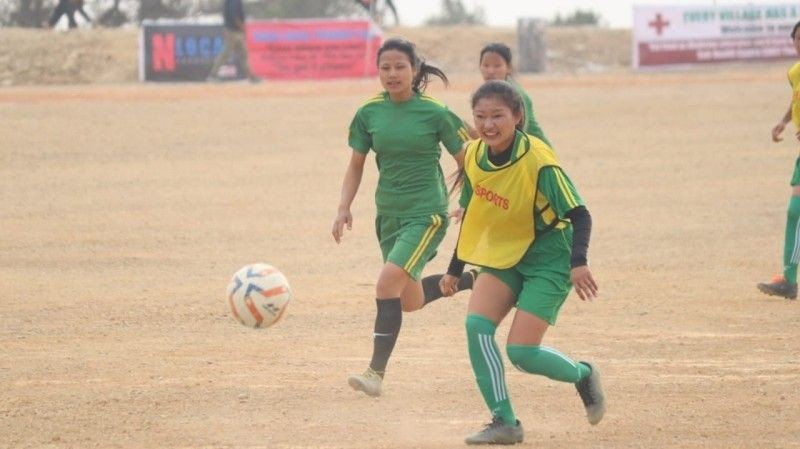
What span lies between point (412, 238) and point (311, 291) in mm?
4152

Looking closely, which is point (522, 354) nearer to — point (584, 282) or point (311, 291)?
point (584, 282)

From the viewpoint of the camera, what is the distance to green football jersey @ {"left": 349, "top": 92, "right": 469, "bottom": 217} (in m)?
8.48

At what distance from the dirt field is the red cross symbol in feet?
34.2

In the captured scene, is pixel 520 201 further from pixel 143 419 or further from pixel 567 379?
pixel 143 419

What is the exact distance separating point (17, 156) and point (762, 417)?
1586cm

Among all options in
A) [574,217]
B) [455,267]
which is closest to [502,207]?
[574,217]

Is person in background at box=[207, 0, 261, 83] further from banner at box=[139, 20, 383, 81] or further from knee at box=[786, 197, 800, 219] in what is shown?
knee at box=[786, 197, 800, 219]

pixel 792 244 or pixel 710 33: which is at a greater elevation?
pixel 710 33

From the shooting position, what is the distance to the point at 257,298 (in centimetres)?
829

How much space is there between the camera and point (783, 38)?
39594 mm

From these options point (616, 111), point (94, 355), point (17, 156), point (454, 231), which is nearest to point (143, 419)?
point (94, 355)

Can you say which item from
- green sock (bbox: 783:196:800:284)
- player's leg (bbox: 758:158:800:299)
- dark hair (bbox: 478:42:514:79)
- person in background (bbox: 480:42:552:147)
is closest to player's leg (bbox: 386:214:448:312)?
person in background (bbox: 480:42:552:147)

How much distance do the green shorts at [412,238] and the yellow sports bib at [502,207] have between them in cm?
116

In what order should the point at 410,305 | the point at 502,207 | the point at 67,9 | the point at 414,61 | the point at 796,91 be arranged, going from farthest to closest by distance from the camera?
the point at 67,9
the point at 796,91
the point at 410,305
the point at 414,61
the point at 502,207
